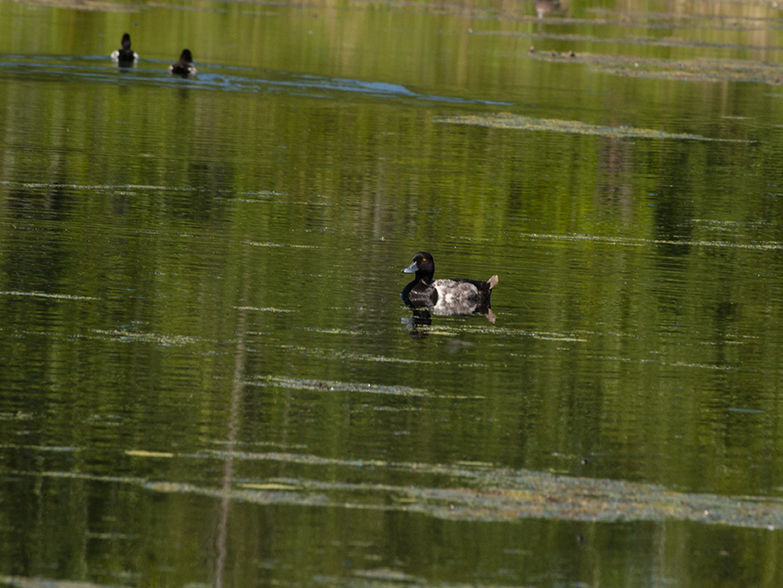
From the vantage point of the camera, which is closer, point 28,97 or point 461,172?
point 461,172

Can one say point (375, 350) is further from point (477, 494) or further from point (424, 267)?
point (477, 494)

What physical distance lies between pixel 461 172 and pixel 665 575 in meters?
18.9

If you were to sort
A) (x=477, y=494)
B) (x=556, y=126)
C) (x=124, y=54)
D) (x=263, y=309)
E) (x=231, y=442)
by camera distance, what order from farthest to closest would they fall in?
(x=124, y=54)
(x=556, y=126)
(x=263, y=309)
(x=231, y=442)
(x=477, y=494)

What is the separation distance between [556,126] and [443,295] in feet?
63.0

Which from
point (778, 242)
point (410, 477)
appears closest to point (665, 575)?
point (410, 477)

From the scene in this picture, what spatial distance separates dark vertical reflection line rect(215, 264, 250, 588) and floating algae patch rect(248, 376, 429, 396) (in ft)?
0.79

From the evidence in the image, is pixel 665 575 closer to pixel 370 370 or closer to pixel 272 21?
pixel 370 370

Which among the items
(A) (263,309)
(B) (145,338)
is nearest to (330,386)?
(B) (145,338)

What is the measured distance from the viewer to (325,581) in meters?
7.89

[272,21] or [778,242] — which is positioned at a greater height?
[272,21]

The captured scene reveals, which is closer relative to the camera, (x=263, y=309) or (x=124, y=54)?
(x=263, y=309)

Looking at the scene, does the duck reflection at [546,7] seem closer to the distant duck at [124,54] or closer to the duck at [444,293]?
the distant duck at [124,54]

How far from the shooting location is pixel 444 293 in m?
16.0

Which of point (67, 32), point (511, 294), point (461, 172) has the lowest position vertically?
point (511, 294)
